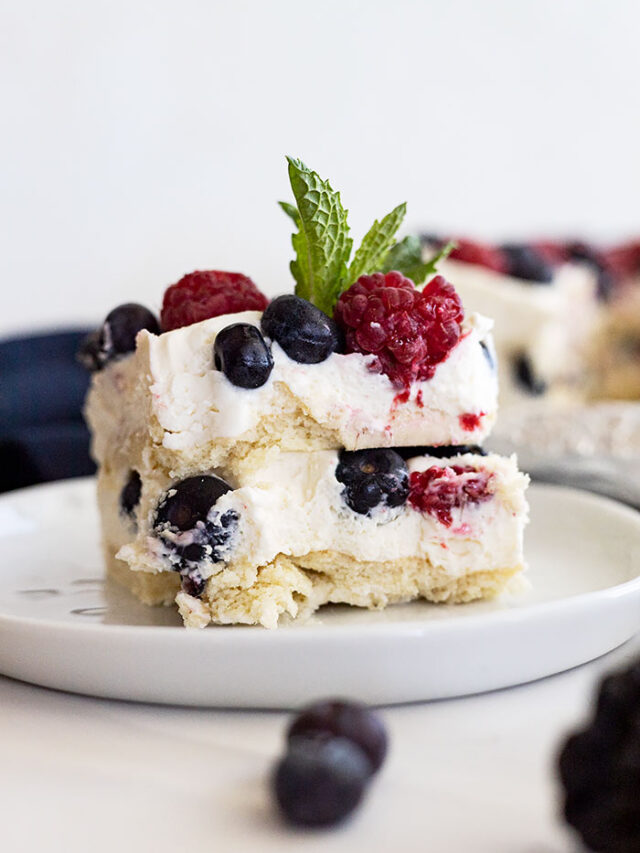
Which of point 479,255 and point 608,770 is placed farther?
point 479,255

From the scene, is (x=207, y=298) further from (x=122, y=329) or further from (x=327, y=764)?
(x=327, y=764)

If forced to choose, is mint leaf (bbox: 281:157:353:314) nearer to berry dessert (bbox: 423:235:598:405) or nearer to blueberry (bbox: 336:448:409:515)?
blueberry (bbox: 336:448:409:515)

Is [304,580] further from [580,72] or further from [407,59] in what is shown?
[580,72]

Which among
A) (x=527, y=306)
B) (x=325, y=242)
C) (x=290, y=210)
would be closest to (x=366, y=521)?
(x=325, y=242)

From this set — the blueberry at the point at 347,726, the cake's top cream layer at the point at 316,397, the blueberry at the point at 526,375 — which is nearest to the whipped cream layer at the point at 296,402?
the cake's top cream layer at the point at 316,397

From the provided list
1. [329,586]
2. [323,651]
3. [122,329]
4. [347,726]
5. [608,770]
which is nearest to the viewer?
[608,770]

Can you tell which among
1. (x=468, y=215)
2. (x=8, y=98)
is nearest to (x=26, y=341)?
(x=8, y=98)
